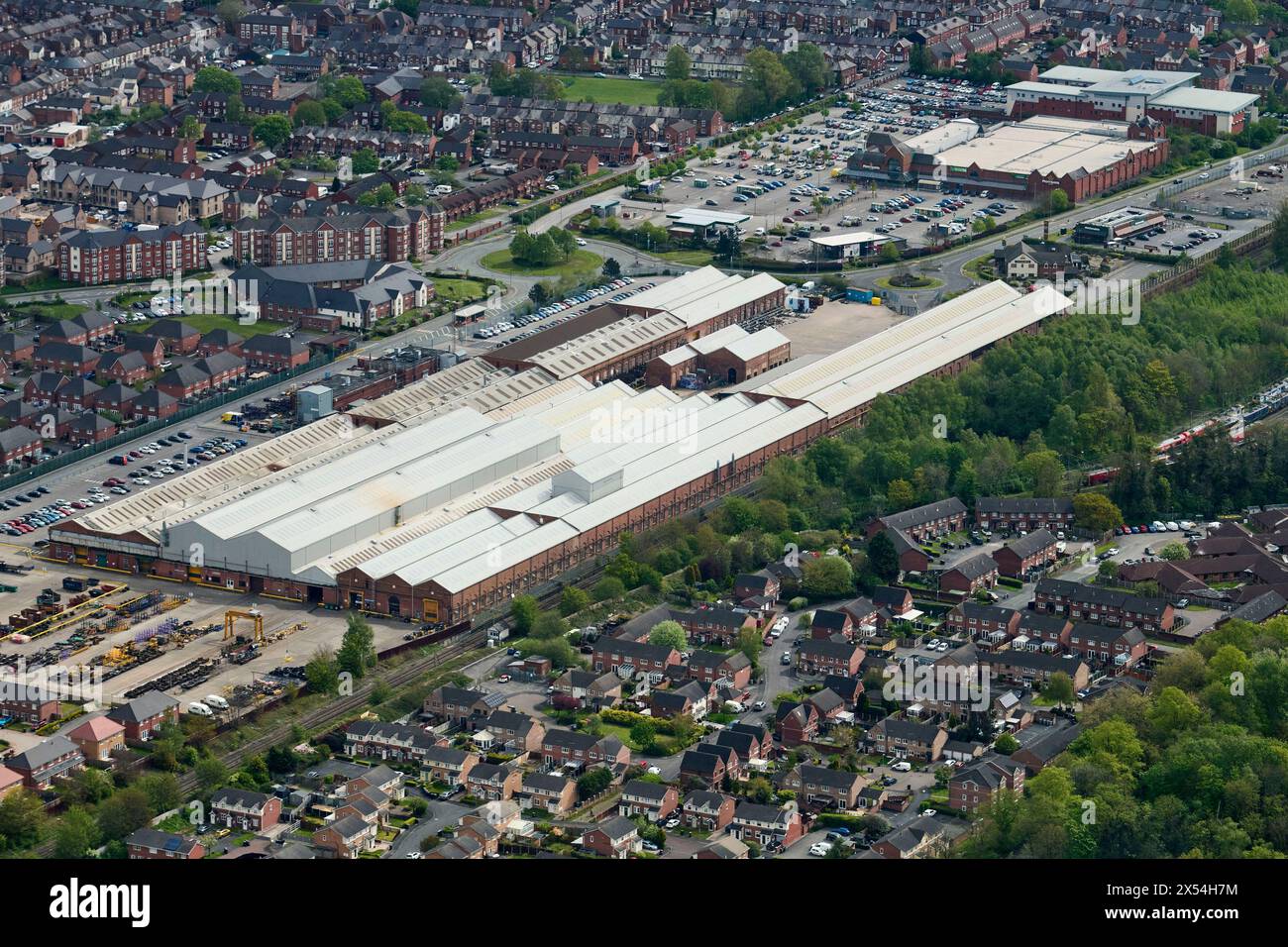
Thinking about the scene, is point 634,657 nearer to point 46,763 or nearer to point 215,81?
point 46,763

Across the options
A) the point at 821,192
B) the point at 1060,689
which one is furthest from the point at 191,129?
the point at 1060,689

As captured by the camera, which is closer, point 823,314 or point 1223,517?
point 1223,517

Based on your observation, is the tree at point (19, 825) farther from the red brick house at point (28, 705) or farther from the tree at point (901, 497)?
the tree at point (901, 497)

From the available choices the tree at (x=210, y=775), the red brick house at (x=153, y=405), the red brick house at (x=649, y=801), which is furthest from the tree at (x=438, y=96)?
the red brick house at (x=649, y=801)

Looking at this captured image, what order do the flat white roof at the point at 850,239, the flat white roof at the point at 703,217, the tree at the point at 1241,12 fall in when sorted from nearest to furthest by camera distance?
the flat white roof at the point at 850,239
the flat white roof at the point at 703,217
the tree at the point at 1241,12
